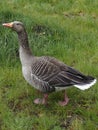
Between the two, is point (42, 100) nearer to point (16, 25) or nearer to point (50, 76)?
point (50, 76)

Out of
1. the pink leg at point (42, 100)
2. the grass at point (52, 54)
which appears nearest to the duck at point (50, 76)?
the pink leg at point (42, 100)

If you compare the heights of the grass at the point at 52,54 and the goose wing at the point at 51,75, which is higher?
the goose wing at the point at 51,75

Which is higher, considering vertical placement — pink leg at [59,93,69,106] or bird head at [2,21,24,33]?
bird head at [2,21,24,33]

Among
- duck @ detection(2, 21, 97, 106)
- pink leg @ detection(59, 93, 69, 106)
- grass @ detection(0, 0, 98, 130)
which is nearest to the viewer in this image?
duck @ detection(2, 21, 97, 106)

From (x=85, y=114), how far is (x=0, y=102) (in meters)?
1.27

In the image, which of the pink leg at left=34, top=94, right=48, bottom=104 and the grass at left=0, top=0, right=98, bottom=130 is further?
the pink leg at left=34, top=94, right=48, bottom=104

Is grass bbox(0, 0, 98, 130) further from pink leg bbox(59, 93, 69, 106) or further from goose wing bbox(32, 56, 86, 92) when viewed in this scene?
goose wing bbox(32, 56, 86, 92)

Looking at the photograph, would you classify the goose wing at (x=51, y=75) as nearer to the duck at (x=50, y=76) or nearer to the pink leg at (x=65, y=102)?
the duck at (x=50, y=76)

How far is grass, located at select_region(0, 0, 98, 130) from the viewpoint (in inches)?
210

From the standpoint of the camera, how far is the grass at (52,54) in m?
5.33

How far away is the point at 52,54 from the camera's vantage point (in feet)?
23.2

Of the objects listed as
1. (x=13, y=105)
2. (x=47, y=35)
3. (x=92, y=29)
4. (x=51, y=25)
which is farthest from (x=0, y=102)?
(x=92, y=29)

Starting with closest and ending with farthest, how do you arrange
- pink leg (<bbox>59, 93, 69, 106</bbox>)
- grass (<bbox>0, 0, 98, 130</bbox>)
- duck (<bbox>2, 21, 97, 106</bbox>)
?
duck (<bbox>2, 21, 97, 106</bbox>), grass (<bbox>0, 0, 98, 130</bbox>), pink leg (<bbox>59, 93, 69, 106</bbox>)

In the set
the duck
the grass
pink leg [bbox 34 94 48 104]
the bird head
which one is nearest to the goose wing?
the duck
